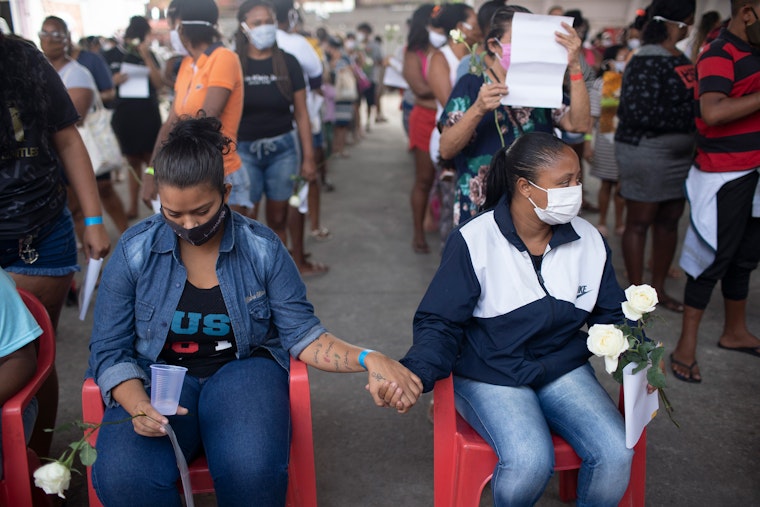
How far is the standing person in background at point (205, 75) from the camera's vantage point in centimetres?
363

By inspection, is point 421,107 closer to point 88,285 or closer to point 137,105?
point 137,105

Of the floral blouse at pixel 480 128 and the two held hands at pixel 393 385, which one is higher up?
Result: the floral blouse at pixel 480 128

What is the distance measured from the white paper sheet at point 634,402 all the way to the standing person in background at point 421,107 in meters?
3.64

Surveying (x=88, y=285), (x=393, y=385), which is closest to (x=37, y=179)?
(x=88, y=285)

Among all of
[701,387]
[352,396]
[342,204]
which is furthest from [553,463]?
[342,204]

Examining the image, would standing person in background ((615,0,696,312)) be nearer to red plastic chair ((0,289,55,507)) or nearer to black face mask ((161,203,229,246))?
black face mask ((161,203,229,246))

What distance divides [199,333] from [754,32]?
2.77 m

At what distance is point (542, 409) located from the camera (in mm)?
2365

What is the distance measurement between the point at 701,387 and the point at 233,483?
2.61 m

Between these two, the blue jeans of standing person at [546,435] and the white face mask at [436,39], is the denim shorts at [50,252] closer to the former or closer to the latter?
the blue jeans of standing person at [546,435]

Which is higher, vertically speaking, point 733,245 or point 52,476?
point 52,476

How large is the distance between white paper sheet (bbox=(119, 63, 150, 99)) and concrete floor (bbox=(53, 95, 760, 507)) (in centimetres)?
240

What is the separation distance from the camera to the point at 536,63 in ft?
9.53

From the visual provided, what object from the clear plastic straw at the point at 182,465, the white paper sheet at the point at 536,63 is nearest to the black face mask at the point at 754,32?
the white paper sheet at the point at 536,63
